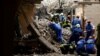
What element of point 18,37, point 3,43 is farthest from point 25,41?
point 3,43

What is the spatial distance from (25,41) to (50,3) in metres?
23.1

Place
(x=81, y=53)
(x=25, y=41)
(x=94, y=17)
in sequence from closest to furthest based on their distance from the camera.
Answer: (x=81, y=53) → (x=25, y=41) → (x=94, y=17)

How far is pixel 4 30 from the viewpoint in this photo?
4059 millimetres

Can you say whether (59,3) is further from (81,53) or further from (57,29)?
(81,53)

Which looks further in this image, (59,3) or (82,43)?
(59,3)

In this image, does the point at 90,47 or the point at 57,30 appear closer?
the point at 90,47

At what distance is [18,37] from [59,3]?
21.5 m

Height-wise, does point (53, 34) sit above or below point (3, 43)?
below

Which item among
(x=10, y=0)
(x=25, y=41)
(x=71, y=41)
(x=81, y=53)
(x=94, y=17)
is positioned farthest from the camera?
(x=94, y=17)

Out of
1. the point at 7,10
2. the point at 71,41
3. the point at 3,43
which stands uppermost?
the point at 7,10

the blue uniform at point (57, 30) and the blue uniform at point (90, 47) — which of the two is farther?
the blue uniform at point (57, 30)

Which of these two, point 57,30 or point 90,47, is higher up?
point 57,30

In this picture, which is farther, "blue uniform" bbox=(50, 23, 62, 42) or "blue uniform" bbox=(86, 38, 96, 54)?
"blue uniform" bbox=(50, 23, 62, 42)

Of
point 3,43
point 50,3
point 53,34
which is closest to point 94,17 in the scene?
point 53,34
